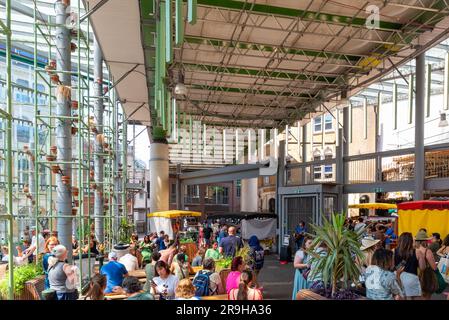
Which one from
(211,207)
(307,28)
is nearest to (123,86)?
(307,28)

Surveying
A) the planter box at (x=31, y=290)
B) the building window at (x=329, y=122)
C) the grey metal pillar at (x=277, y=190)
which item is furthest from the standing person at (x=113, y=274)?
the building window at (x=329, y=122)

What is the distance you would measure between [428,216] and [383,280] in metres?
8.30

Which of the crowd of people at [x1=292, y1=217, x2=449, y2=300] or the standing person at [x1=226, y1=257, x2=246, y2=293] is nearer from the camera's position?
the crowd of people at [x1=292, y1=217, x2=449, y2=300]

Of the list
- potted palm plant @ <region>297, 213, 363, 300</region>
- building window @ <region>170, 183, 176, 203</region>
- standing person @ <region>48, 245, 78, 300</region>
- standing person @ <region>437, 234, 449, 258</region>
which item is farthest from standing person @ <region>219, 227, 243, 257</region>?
building window @ <region>170, 183, 176, 203</region>

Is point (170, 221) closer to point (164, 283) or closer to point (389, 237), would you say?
point (389, 237)

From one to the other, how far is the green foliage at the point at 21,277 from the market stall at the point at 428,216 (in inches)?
404

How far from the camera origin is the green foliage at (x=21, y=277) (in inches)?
228

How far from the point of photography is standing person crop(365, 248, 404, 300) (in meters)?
4.25

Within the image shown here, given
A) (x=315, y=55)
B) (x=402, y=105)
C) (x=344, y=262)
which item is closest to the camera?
(x=344, y=262)

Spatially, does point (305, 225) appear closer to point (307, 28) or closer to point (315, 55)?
point (315, 55)

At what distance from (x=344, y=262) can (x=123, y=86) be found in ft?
38.6

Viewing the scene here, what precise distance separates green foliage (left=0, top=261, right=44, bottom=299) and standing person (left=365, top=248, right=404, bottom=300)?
16.3 feet

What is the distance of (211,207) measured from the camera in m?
43.1

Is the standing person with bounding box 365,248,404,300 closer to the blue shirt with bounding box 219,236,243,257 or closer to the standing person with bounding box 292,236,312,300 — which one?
the standing person with bounding box 292,236,312,300
